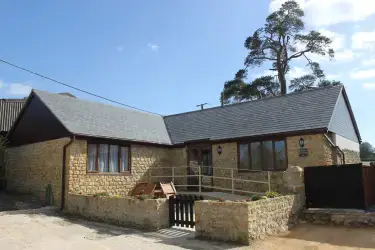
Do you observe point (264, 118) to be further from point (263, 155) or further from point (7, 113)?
point (7, 113)

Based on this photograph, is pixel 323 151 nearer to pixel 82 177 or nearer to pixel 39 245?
pixel 82 177

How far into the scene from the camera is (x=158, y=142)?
744 inches

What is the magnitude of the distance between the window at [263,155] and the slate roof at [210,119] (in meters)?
0.59

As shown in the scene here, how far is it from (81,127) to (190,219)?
7437 millimetres

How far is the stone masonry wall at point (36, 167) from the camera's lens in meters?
15.1

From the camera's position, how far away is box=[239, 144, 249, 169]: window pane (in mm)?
16812

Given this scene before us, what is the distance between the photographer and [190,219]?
1079 centimetres

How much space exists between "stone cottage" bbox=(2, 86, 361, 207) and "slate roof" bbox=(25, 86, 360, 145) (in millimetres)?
61

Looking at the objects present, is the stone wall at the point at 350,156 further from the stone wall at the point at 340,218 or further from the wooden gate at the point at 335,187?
the stone wall at the point at 340,218

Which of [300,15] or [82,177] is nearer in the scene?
[82,177]

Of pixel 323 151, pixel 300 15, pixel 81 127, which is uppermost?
pixel 300 15

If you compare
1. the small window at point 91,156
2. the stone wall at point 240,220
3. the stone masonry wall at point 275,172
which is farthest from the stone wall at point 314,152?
the small window at point 91,156

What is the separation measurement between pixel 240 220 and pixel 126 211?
4.35 m

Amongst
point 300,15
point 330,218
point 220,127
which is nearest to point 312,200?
point 330,218
